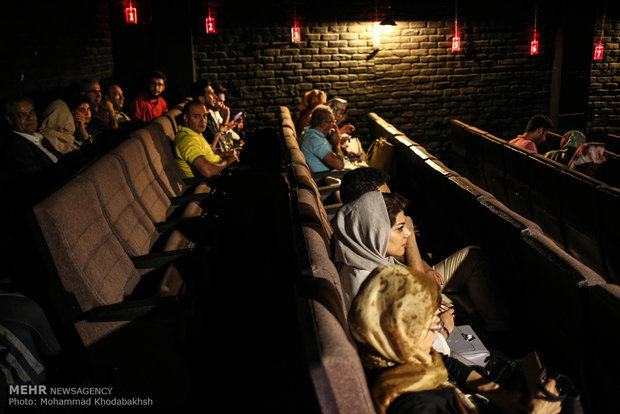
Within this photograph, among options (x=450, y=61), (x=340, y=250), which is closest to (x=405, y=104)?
(x=450, y=61)

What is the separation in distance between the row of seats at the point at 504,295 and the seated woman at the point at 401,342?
0.09 meters

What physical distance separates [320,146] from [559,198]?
6.34 ft

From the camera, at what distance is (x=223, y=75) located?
725 cm

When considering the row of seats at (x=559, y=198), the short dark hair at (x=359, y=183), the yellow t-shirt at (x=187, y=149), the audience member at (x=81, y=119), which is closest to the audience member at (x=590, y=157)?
the row of seats at (x=559, y=198)

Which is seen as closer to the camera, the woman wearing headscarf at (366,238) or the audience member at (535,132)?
the woman wearing headscarf at (366,238)

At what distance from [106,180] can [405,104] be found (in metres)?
5.99

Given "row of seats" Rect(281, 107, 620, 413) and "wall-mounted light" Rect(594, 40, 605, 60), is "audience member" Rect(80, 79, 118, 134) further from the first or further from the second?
"wall-mounted light" Rect(594, 40, 605, 60)

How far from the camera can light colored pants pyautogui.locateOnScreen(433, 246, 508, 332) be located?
93.8 inches

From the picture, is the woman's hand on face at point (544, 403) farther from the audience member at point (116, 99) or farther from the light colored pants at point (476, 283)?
the audience member at point (116, 99)

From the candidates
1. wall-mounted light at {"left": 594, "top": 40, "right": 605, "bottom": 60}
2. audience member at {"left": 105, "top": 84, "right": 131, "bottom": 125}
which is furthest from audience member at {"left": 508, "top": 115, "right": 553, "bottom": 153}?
audience member at {"left": 105, "top": 84, "right": 131, "bottom": 125}

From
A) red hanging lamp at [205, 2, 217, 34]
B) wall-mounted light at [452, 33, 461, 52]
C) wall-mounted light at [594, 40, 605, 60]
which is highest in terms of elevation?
red hanging lamp at [205, 2, 217, 34]

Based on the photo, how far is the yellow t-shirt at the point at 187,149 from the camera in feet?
13.8

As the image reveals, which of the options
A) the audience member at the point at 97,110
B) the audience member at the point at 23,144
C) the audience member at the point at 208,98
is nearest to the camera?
the audience member at the point at 23,144

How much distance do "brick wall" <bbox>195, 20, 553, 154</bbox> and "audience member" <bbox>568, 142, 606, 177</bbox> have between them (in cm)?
372
